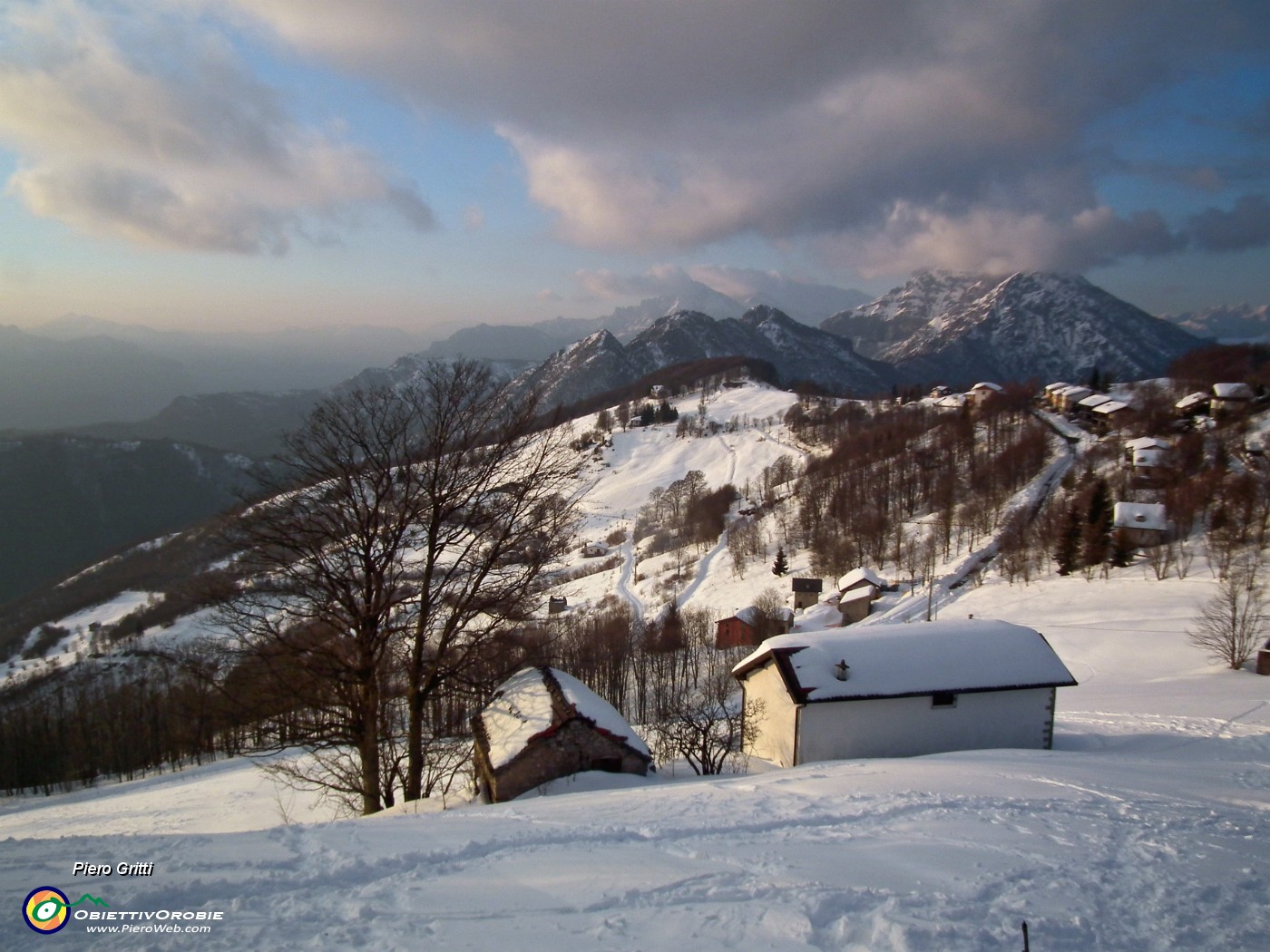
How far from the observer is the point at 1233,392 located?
77.5 meters

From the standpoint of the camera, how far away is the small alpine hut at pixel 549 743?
1240cm

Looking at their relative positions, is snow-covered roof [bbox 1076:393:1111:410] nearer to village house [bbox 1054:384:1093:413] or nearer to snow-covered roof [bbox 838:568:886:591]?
village house [bbox 1054:384:1093:413]

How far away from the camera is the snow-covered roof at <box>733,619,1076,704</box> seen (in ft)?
55.4

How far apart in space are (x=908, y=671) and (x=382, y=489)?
46.5 ft

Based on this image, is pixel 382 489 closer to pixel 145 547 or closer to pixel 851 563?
pixel 851 563

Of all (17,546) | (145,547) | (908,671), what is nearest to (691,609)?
(908,671)

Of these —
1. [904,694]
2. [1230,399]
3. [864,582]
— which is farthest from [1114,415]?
[904,694]

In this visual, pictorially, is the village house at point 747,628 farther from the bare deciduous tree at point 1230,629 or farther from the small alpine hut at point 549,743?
the small alpine hut at point 549,743

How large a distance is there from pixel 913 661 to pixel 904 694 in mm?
1178

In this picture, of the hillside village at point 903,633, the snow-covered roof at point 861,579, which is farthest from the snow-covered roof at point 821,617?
the snow-covered roof at point 861,579

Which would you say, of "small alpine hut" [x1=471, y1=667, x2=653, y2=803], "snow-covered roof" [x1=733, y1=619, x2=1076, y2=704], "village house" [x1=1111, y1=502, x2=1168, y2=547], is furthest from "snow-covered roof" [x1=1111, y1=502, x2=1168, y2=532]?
"small alpine hut" [x1=471, y1=667, x2=653, y2=803]

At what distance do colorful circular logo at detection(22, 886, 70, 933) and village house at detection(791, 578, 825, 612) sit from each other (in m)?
55.9

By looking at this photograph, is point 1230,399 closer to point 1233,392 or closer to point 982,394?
point 1233,392

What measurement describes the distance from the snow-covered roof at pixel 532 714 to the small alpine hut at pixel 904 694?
17.4 ft
